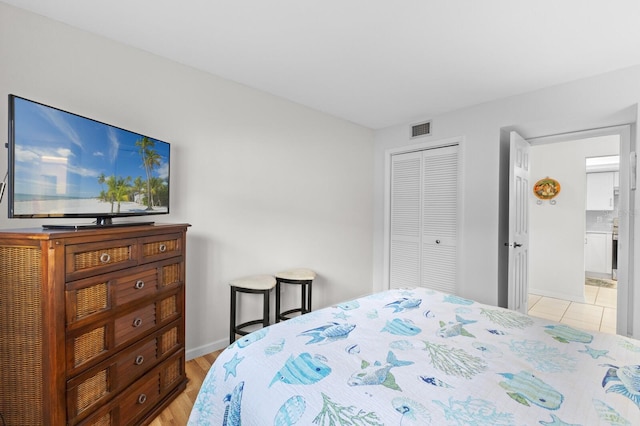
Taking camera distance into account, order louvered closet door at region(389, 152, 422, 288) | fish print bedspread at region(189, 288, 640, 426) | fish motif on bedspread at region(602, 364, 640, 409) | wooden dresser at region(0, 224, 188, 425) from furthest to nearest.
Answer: louvered closet door at region(389, 152, 422, 288)
wooden dresser at region(0, 224, 188, 425)
fish motif on bedspread at region(602, 364, 640, 409)
fish print bedspread at region(189, 288, 640, 426)

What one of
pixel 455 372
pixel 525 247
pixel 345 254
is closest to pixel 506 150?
pixel 525 247

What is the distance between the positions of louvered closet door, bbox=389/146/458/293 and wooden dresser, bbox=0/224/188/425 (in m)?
3.00

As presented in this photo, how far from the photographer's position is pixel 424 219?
372 cm

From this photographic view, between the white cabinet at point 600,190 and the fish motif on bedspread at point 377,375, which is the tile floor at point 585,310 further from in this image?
the fish motif on bedspread at point 377,375

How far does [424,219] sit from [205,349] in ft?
9.16

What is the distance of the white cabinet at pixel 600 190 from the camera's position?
222 inches

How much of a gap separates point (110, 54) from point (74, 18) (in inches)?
10.0

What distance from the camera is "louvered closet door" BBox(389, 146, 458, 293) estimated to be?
11.4ft

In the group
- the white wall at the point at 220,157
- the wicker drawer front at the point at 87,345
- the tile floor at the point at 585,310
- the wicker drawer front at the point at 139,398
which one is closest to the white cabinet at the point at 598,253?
the tile floor at the point at 585,310

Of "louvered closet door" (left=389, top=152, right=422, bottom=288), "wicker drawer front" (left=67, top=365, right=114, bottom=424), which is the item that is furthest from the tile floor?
"wicker drawer front" (left=67, top=365, right=114, bottom=424)

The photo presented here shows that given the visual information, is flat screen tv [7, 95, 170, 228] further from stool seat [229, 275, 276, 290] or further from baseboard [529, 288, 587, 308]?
baseboard [529, 288, 587, 308]

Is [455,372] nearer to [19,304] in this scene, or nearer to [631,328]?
[19,304]

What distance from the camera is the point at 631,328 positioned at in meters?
2.50

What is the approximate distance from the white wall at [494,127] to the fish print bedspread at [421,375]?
1.64 m
